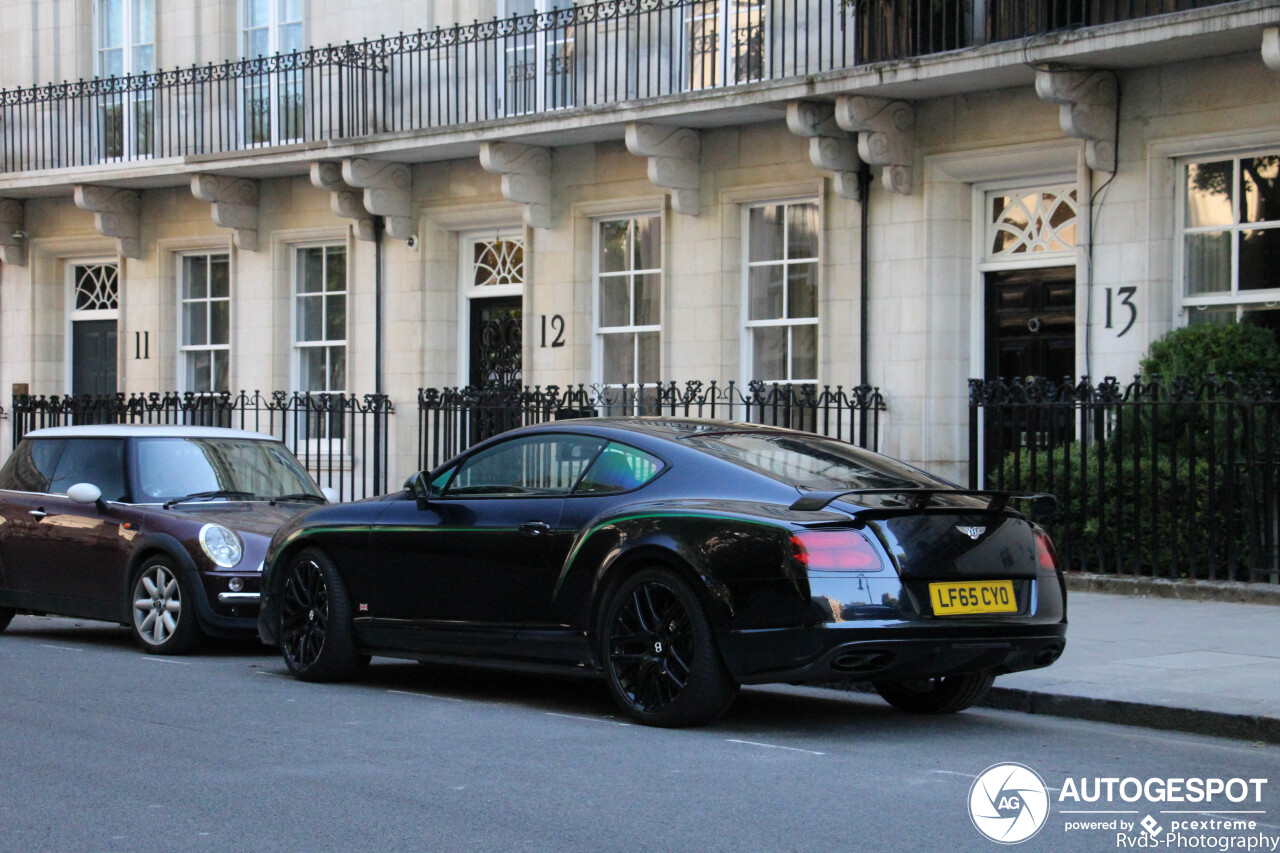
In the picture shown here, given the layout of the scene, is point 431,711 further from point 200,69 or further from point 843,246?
point 200,69

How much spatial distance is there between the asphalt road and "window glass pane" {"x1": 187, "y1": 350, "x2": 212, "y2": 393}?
1304 cm

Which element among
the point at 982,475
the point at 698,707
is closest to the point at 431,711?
the point at 698,707

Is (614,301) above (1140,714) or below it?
above

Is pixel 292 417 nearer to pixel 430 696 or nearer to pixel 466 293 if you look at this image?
pixel 466 293

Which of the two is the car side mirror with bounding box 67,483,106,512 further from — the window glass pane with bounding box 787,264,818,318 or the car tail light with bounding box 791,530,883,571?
the window glass pane with bounding box 787,264,818,318

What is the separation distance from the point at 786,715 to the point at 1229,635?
11.6 ft

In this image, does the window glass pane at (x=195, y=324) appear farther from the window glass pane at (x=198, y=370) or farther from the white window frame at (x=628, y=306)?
the white window frame at (x=628, y=306)

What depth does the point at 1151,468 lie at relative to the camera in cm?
1245

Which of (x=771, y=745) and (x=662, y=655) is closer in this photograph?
(x=771, y=745)

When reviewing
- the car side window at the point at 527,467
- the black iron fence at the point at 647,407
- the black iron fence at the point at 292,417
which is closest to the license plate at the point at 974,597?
the car side window at the point at 527,467

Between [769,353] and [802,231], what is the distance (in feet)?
4.17

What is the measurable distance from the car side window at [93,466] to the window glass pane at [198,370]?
10.2m

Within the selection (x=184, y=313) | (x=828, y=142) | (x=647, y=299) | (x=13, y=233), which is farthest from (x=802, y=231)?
(x=13, y=233)

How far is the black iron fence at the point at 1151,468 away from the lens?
12.0 metres
